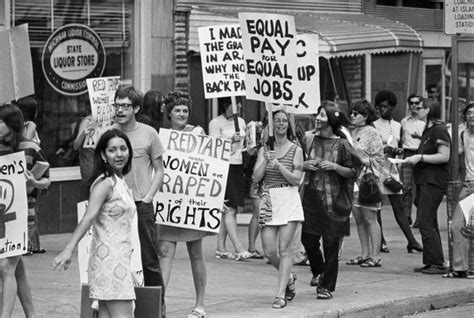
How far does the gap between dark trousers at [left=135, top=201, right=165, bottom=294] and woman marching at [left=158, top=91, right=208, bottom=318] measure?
0.57 metres

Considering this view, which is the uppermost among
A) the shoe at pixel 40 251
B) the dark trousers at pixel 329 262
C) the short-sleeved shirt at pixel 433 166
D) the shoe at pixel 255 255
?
the short-sleeved shirt at pixel 433 166

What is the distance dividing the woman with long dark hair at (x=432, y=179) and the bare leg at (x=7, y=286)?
5.48 metres

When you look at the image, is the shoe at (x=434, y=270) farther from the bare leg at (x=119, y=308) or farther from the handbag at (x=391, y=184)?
the bare leg at (x=119, y=308)

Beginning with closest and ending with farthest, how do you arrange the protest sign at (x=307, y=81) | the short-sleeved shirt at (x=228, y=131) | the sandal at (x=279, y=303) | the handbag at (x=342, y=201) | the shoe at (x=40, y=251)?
the sandal at (x=279, y=303) → the handbag at (x=342, y=201) → the protest sign at (x=307, y=81) → the shoe at (x=40, y=251) → the short-sleeved shirt at (x=228, y=131)

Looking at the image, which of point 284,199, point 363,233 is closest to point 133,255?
point 284,199

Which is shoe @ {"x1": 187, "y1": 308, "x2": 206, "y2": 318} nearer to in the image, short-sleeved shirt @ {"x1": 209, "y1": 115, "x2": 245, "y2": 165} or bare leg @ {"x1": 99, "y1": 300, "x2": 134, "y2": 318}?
bare leg @ {"x1": 99, "y1": 300, "x2": 134, "y2": 318}

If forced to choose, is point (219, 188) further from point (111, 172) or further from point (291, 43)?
point (111, 172)

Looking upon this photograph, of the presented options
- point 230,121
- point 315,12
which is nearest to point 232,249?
point 230,121

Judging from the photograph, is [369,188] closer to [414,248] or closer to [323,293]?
[414,248]

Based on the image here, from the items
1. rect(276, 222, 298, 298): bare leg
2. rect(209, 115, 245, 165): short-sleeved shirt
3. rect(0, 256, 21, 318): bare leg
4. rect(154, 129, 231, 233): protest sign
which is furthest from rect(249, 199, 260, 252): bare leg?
rect(0, 256, 21, 318): bare leg

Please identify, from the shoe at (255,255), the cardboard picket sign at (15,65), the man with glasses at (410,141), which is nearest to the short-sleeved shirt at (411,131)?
the man with glasses at (410,141)

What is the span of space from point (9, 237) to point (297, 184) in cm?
293

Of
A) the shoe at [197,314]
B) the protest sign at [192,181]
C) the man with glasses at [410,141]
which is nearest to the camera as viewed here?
the shoe at [197,314]

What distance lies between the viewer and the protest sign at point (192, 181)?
410 inches
